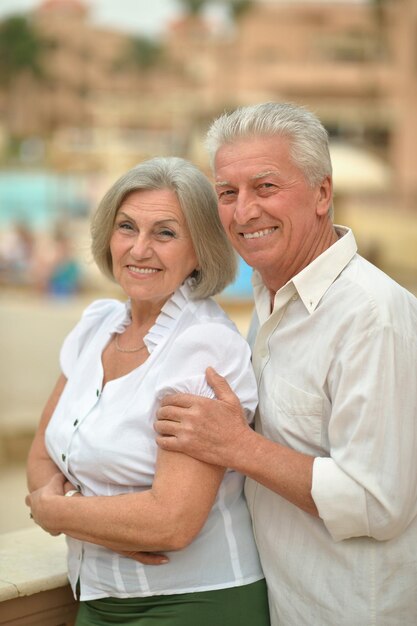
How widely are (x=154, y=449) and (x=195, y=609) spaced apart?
367mm

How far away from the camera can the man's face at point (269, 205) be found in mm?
2143

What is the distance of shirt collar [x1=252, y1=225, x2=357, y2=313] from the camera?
6.96 ft

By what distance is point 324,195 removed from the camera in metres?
2.23

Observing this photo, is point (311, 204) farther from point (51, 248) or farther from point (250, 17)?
point (250, 17)

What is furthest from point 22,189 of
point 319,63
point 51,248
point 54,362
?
point 54,362

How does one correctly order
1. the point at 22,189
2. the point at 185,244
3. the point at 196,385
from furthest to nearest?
the point at 22,189, the point at 185,244, the point at 196,385

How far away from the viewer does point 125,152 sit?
990 inches

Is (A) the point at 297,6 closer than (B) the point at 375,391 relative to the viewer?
No

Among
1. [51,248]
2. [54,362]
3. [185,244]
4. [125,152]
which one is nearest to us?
[185,244]

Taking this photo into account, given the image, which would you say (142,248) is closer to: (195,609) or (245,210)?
(245,210)

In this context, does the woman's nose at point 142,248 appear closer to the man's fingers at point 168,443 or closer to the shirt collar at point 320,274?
the shirt collar at point 320,274

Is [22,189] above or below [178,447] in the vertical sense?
below

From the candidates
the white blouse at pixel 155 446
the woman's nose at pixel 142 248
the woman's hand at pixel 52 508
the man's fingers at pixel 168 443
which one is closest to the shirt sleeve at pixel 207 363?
the white blouse at pixel 155 446

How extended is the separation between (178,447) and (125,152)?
77.5 feet
